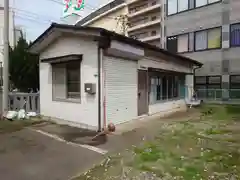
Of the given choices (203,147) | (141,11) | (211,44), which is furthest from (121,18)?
(203,147)

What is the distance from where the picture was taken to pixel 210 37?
18.0 metres

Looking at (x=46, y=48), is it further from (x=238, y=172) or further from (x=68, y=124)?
(x=238, y=172)

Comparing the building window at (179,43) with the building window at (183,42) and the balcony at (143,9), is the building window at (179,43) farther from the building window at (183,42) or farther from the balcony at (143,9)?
the balcony at (143,9)

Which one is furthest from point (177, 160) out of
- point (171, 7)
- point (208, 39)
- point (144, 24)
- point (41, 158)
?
point (144, 24)

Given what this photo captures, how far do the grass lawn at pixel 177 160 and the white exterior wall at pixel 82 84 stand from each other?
259 centimetres

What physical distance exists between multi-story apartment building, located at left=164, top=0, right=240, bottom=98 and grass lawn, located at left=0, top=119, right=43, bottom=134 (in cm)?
1382

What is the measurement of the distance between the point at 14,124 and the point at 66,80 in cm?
265

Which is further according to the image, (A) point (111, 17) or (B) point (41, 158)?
(A) point (111, 17)

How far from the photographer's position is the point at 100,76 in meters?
7.15

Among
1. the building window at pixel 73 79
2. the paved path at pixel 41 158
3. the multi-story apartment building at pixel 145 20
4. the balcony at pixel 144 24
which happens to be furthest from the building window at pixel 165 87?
the balcony at pixel 144 24

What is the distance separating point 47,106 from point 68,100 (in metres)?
1.56

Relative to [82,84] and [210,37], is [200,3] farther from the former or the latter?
[82,84]

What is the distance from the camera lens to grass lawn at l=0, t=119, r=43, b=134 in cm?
750

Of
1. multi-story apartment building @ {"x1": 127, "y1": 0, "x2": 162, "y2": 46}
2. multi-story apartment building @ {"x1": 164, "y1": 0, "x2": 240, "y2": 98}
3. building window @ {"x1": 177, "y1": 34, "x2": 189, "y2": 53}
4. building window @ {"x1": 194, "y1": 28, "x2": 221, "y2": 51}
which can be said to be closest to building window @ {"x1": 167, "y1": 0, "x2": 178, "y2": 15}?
multi-story apartment building @ {"x1": 164, "y1": 0, "x2": 240, "y2": 98}
